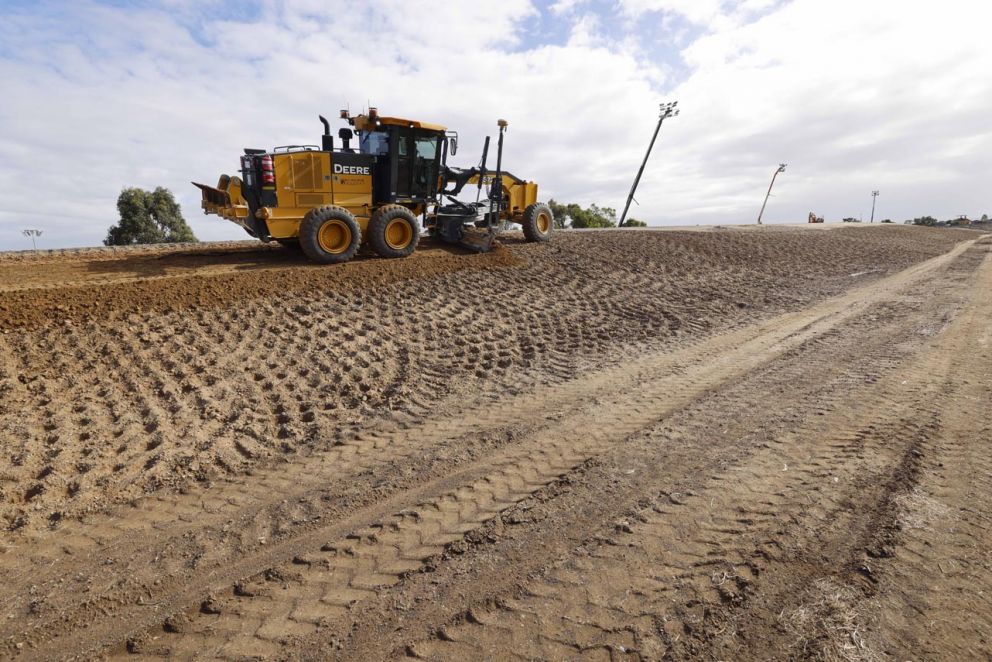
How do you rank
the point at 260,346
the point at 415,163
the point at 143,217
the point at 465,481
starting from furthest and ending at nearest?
1. the point at 143,217
2. the point at 415,163
3. the point at 260,346
4. the point at 465,481

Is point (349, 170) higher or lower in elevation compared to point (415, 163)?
lower

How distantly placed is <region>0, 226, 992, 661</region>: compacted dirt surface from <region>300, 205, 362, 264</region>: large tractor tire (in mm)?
1400

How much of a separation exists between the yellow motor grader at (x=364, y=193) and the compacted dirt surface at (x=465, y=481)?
190 centimetres

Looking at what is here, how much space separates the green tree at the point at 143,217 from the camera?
78.4 ft

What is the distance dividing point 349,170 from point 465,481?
28.8 feet

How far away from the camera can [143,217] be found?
79.3 ft

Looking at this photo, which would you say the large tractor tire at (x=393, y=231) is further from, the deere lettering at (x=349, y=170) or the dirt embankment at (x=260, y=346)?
the deere lettering at (x=349, y=170)

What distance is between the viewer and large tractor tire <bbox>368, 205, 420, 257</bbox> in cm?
1078

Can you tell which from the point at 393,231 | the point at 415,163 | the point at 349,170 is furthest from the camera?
the point at 415,163

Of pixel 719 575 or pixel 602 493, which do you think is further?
pixel 602 493

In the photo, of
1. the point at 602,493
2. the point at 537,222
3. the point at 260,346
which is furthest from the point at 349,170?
the point at 602,493

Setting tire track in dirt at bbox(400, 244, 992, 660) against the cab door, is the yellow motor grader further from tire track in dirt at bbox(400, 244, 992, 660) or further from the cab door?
tire track in dirt at bbox(400, 244, 992, 660)

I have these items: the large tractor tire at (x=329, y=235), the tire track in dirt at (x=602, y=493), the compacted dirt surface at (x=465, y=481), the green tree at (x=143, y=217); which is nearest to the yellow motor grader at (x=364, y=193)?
the large tractor tire at (x=329, y=235)

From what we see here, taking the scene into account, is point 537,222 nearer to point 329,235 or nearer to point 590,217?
point 329,235
